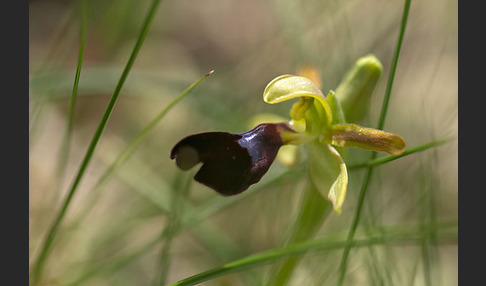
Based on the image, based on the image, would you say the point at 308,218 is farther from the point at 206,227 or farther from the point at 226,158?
the point at 206,227

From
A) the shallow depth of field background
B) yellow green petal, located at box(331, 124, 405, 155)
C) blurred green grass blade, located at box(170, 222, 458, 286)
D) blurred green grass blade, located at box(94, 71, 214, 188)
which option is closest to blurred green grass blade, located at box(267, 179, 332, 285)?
blurred green grass blade, located at box(170, 222, 458, 286)

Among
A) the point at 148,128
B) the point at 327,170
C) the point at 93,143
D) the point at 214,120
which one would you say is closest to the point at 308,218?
the point at 327,170

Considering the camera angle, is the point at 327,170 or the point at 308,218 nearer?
the point at 327,170

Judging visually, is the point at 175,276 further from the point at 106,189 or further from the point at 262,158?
the point at 262,158

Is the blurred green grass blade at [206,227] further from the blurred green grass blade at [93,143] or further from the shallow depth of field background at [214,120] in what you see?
the blurred green grass blade at [93,143]

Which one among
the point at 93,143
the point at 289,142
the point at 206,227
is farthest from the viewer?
the point at 206,227

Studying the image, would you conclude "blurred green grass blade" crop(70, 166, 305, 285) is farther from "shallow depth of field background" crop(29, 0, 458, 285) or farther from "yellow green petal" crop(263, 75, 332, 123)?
"yellow green petal" crop(263, 75, 332, 123)

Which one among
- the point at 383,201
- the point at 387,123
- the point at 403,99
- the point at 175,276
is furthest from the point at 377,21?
the point at 175,276

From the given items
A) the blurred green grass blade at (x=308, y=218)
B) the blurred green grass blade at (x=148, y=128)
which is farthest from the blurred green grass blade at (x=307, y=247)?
the blurred green grass blade at (x=148, y=128)
